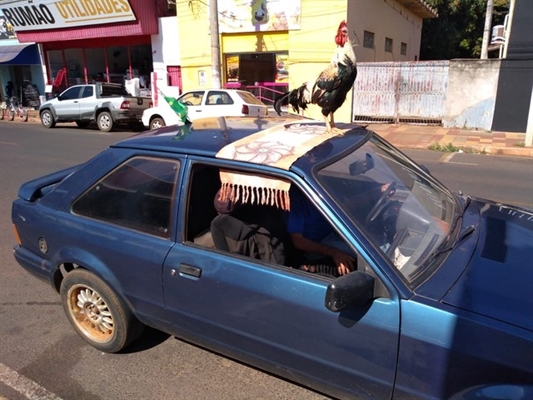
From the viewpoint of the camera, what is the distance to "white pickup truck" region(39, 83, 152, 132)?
49.0 ft

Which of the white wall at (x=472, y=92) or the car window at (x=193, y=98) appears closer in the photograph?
the car window at (x=193, y=98)

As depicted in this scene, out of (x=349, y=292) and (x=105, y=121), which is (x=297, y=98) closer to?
(x=349, y=292)

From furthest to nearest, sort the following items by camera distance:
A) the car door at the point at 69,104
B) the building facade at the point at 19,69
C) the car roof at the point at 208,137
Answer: the building facade at the point at 19,69 < the car door at the point at 69,104 < the car roof at the point at 208,137

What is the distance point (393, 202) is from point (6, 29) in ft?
95.4

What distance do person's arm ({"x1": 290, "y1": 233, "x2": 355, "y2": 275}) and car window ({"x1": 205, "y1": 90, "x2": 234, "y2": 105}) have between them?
34.9 feet

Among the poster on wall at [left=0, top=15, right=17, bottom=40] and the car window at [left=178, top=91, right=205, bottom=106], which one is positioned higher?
the poster on wall at [left=0, top=15, right=17, bottom=40]

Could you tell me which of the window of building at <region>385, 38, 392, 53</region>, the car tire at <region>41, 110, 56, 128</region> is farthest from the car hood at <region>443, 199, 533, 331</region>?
the window of building at <region>385, 38, 392, 53</region>

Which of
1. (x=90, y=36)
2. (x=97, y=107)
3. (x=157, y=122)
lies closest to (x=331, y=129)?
(x=157, y=122)

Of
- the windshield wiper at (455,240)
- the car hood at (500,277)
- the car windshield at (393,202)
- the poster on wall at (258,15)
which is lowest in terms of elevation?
the car hood at (500,277)

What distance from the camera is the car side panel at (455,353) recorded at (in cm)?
168

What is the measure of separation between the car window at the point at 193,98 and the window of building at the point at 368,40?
24.4 feet

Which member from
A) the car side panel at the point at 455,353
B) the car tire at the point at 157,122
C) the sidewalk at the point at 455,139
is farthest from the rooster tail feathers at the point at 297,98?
the car tire at the point at 157,122

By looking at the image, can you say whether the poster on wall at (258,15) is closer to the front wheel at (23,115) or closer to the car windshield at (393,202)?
the front wheel at (23,115)

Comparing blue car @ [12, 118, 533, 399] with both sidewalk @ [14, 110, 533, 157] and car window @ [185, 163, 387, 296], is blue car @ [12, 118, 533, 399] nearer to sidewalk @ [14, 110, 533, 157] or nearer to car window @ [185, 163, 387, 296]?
car window @ [185, 163, 387, 296]
